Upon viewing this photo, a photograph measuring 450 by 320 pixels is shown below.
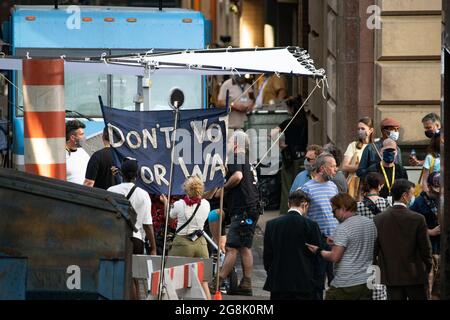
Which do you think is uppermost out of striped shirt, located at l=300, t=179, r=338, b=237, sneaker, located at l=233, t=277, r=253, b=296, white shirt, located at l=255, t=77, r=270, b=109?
white shirt, located at l=255, t=77, r=270, b=109

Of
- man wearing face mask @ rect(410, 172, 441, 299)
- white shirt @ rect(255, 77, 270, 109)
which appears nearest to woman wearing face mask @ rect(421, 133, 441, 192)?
man wearing face mask @ rect(410, 172, 441, 299)

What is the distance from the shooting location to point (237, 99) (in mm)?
24641

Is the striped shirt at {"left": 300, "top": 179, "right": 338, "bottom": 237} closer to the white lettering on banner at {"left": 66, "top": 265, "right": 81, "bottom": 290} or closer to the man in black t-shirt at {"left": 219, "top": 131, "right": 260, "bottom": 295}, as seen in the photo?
the man in black t-shirt at {"left": 219, "top": 131, "right": 260, "bottom": 295}

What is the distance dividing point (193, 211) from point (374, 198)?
6.14 feet

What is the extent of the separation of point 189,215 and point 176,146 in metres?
1.24

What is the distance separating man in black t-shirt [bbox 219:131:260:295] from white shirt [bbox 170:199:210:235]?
0.99 metres

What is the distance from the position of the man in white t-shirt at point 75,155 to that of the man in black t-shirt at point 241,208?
5.23 feet

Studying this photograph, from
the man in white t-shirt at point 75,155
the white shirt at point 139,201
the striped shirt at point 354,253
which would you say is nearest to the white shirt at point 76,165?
the man in white t-shirt at point 75,155

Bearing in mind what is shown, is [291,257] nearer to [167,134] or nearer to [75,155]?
[167,134]

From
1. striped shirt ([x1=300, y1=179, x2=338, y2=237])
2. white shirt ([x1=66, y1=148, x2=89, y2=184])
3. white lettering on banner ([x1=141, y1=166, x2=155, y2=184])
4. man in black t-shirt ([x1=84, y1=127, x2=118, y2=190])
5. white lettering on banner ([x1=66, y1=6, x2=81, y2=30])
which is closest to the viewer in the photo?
white lettering on banner ([x1=141, y1=166, x2=155, y2=184])

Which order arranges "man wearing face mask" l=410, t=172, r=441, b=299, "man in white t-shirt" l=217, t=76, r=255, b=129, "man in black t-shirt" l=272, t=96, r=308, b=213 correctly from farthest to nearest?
"man in black t-shirt" l=272, t=96, r=308, b=213 < "man in white t-shirt" l=217, t=76, r=255, b=129 < "man wearing face mask" l=410, t=172, r=441, b=299

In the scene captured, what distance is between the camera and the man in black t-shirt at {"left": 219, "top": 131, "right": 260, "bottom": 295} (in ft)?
51.9

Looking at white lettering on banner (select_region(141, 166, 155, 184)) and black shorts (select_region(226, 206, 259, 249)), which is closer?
white lettering on banner (select_region(141, 166, 155, 184))

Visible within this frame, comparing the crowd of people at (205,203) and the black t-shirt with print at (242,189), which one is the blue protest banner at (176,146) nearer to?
the crowd of people at (205,203)
